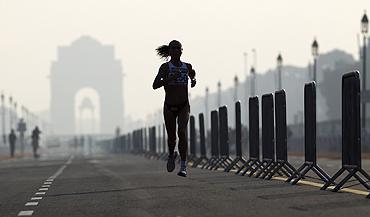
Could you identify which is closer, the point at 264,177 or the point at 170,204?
the point at 170,204

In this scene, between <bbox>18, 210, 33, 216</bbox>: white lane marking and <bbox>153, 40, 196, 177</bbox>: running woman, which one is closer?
<bbox>18, 210, 33, 216</bbox>: white lane marking

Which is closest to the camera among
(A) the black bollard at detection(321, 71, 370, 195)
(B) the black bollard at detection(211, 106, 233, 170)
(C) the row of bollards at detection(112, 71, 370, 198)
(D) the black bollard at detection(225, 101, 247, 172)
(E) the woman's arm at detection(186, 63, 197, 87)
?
(A) the black bollard at detection(321, 71, 370, 195)

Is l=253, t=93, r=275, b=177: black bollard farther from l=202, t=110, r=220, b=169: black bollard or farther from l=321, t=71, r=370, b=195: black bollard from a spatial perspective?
l=202, t=110, r=220, b=169: black bollard

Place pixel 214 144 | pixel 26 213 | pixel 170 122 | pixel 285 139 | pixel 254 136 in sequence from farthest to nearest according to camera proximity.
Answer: pixel 214 144, pixel 254 136, pixel 285 139, pixel 170 122, pixel 26 213

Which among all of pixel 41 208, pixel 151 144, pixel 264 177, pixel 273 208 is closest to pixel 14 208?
pixel 41 208

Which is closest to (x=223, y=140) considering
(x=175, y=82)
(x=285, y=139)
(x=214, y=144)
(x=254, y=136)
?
(x=214, y=144)

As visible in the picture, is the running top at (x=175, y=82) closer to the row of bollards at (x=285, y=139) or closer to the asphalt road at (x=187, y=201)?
the asphalt road at (x=187, y=201)

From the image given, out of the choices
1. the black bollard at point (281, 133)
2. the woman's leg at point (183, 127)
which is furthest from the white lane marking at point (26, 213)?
the black bollard at point (281, 133)

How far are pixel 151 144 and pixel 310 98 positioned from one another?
43.4m

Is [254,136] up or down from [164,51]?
down

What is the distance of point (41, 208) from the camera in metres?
11.3

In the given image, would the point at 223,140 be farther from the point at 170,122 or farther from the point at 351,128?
the point at 351,128

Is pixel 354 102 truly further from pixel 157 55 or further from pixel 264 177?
pixel 264 177

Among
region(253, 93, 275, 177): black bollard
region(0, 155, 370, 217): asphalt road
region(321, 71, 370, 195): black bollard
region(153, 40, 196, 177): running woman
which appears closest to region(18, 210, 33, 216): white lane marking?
region(0, 155, 370, 217): asphalt road
